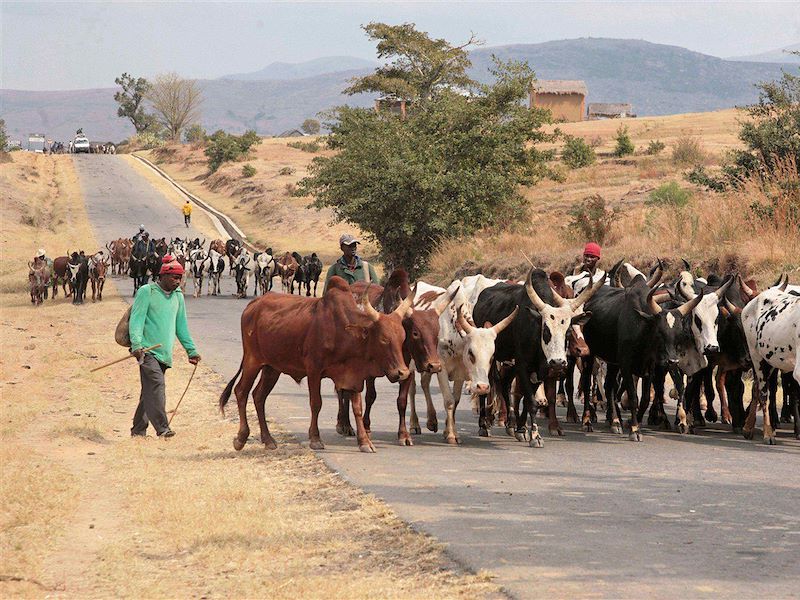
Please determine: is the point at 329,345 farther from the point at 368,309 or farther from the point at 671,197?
the point at 671,197

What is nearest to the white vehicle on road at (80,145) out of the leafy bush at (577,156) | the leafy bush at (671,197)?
the leafy bush at (577,156)

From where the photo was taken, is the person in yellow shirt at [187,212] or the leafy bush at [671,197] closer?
the leafy bush at [671,197]

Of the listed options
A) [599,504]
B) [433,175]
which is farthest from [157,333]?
[433,175]

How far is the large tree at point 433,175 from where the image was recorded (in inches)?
1462

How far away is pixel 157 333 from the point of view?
44.6 ft

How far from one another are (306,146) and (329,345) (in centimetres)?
9911

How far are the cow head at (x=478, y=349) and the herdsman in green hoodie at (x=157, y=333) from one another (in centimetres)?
284

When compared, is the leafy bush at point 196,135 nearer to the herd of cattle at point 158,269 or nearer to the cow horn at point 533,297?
the herd of cattle at point 158,269

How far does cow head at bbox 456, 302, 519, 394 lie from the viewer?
13.0 metres

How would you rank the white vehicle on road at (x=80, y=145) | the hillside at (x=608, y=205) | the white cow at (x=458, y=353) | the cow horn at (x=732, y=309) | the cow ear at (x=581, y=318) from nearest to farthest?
the white cow at (x=458, y=353), the cow ear at (x=581, y=318), the cow horn at (x=732, y=309), the hillside at (x=608, y=205), the white vehicle on road at (x=80, y=145)

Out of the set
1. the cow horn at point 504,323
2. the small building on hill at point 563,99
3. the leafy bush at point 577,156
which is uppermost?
the small building on hill at point 563,99

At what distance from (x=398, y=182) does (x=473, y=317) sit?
73.5 feet

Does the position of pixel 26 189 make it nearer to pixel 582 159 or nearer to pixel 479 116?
pixel 582 159

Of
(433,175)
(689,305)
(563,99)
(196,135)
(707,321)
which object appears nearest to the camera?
(689,305)
